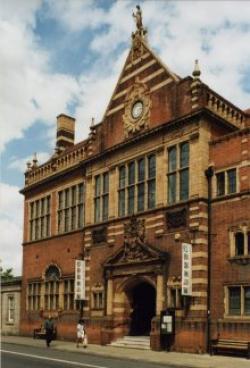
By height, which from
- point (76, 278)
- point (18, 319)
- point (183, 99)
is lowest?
point (18, 319)

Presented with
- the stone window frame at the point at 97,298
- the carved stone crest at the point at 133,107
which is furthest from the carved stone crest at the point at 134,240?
the carved stone crest at the point at 133,107

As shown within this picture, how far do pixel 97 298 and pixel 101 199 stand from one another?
5.63m

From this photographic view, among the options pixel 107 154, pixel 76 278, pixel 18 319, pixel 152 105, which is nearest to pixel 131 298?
pixel 76 278

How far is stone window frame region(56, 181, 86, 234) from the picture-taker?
36594 mm

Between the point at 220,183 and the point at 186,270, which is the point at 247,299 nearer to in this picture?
the point at 186,270

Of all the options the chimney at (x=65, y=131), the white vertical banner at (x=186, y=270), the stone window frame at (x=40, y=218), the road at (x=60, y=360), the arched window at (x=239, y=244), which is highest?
the chimney at (x=65, y=131)

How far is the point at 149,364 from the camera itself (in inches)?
875

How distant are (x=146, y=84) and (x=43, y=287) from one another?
1546 centimetres

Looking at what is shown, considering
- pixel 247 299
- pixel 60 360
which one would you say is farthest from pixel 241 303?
pixel 60 360

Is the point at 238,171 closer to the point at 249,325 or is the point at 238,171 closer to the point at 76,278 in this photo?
the point at 249,325

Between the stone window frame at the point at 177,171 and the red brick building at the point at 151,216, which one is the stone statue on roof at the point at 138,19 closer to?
the red brick building at the point at 151,216

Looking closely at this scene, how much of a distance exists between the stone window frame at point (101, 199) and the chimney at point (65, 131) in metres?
10.8

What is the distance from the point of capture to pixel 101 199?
113ft

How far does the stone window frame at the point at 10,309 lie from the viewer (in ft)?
140
